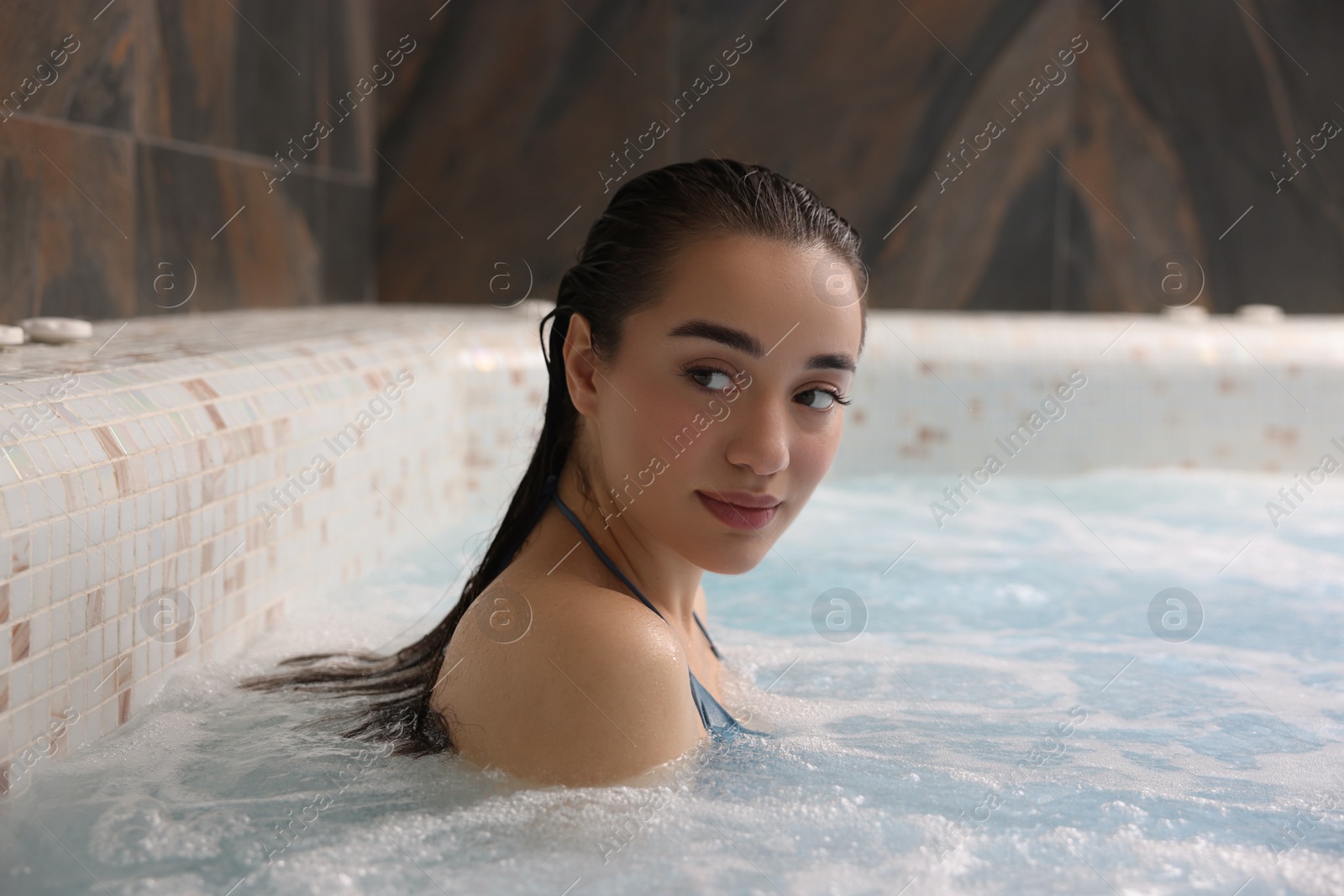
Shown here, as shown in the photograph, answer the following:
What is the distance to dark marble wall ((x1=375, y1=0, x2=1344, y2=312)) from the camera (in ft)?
14.0

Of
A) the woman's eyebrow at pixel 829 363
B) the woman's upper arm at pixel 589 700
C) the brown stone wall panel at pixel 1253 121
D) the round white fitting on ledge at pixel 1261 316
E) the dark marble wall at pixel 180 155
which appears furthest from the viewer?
the brown stone wall panel at pixel 1253 121

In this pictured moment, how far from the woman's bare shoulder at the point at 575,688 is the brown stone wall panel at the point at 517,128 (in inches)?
130

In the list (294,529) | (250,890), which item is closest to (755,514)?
A: (250,890)

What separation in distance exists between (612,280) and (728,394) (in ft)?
0.61

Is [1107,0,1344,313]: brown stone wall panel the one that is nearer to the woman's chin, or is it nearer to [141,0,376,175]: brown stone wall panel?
[141,0,376,175]: brown stone wall panel

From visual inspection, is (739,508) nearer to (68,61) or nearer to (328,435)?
(328,435)

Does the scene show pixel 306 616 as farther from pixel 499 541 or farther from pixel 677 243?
pixel 677 243

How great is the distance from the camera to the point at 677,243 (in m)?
1.24

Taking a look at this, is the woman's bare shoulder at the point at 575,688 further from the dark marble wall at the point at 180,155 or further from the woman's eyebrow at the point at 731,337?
the dark marble wall at the point at 180,155

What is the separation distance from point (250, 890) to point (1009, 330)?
277 centimetres

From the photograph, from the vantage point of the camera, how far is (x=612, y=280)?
128cm

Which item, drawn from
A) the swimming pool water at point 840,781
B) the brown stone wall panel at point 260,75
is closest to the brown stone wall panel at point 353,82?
the brown stone wall panel at point 260,75

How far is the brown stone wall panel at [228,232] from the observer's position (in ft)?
9.06

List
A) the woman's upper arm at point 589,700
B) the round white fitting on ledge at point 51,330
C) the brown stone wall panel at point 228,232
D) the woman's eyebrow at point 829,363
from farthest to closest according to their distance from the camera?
the brown stone wall panel at point 228,232
the round white fitting on ledge at point 51,330
the woman's eyebrow at point 829,363
the woman's upper arm at point 589,700
